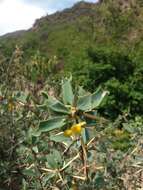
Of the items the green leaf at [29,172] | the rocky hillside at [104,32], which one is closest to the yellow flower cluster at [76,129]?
the green leaf at [29,172]

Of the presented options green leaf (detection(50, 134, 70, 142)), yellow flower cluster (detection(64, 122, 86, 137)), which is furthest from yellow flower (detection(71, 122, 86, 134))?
green leaf (detection(50, 134, 70, 142))

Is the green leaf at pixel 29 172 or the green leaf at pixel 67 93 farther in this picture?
the green leaf at pixel 29 172

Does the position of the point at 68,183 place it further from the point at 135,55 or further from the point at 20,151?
the point at 135,55

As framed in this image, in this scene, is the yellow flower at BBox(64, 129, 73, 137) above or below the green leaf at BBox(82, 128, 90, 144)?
above

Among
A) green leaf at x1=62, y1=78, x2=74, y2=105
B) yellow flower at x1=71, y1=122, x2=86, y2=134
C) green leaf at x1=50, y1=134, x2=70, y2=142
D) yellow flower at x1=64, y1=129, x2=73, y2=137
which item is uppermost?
green leaf at x1=62, y1=78, x2=74, y2=105

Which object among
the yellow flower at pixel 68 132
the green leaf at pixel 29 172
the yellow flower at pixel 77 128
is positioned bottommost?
the green leaf at pixel 29 172

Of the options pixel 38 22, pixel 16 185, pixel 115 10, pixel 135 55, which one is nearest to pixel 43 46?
pixel 115 10

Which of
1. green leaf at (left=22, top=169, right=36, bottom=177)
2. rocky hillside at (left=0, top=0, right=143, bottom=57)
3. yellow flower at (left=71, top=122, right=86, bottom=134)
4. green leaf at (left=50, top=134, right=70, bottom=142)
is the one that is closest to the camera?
yellow flower at (left=71, top=122, right=86, bottom=134)

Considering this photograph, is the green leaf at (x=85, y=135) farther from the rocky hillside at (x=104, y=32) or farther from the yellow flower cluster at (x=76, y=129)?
the rocky hillside at (x=104, y=32)

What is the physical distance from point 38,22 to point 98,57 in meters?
52.1

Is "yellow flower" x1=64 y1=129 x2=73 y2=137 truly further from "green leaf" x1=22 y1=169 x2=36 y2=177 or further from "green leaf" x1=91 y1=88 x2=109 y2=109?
"green leaf" x1=22 y1=169 x2=36 y2=177

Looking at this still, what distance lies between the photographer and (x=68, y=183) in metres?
1.58

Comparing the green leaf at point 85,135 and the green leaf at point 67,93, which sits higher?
the green leaf at point 67,93

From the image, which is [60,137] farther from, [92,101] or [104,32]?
[104,32]
